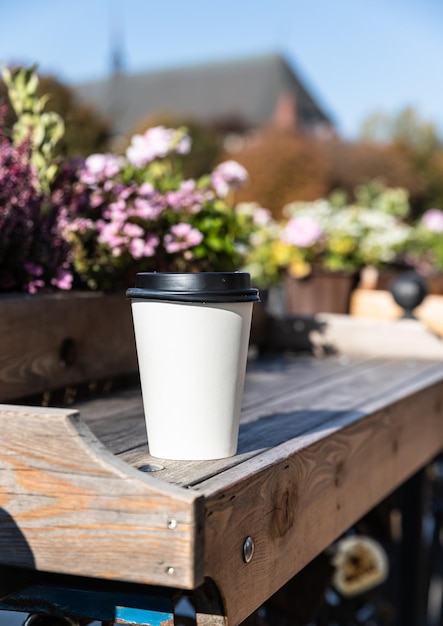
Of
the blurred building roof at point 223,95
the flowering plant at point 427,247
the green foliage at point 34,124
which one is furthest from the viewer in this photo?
the blurred building roof at point 223,95

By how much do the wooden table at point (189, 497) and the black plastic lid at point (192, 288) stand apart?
188 millimetres

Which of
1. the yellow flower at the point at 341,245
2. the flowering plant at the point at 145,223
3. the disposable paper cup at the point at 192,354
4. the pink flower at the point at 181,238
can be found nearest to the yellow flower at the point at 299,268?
the yellow flower at the point at 341,245

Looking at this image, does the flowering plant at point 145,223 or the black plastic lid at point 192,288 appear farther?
the flowering plant at point 145,223

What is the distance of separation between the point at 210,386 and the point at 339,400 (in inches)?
29.2

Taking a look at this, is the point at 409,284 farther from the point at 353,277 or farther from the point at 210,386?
the point at 210,386

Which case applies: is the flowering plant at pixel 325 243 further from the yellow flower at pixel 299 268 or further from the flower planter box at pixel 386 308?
the flower planter box at pixel 386 308

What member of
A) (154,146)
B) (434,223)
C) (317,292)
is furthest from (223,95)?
(154,146)

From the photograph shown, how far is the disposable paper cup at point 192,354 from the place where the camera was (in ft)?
3.34

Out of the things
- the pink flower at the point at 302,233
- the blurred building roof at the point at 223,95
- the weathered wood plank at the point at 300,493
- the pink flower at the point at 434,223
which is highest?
the blurred building roof at the point at 223,95

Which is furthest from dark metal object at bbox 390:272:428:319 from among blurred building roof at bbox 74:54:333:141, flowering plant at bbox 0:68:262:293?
blurred building roof at bbox 74:54:333:141

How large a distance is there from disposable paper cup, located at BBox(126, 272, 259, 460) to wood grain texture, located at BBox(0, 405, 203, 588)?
7.7 inches

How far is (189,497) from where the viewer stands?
2.69 feet

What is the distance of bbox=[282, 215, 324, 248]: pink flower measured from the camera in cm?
371

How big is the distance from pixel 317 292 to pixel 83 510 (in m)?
2.88
